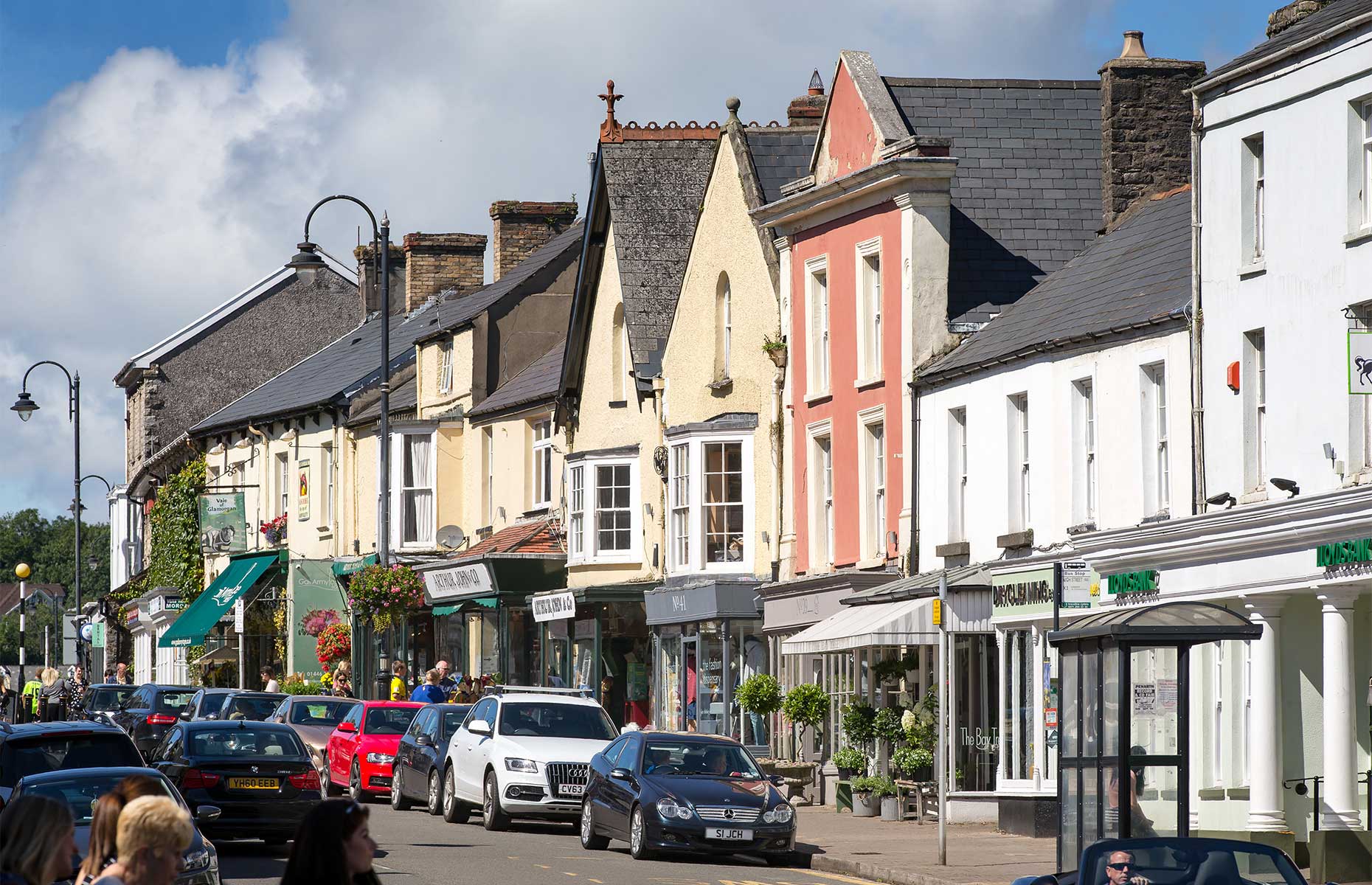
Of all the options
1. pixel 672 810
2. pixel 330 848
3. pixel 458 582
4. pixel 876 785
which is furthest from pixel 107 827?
pixel 458 582

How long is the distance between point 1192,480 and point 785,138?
15.1m

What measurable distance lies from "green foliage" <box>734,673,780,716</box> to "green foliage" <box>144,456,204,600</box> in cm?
3207

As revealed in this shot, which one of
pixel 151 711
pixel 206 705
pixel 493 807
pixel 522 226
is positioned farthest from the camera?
pixel 522 226

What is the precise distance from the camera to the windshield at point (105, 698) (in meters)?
38.8

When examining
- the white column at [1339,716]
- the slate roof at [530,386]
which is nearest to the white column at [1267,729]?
the white column at [1339,716]

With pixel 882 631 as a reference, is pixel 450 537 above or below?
above

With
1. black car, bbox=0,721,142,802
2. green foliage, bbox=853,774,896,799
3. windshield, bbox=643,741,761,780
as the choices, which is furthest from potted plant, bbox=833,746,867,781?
black car, bbox=0,721,142,802

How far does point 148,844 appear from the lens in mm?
8391

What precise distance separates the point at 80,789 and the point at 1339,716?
1177 cm

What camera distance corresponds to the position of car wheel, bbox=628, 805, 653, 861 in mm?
22547

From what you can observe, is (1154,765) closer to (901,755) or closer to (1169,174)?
(901,755)

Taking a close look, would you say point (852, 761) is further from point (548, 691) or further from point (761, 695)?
point (548, 691)

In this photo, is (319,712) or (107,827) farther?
(319,712)

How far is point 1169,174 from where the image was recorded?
3183cm
